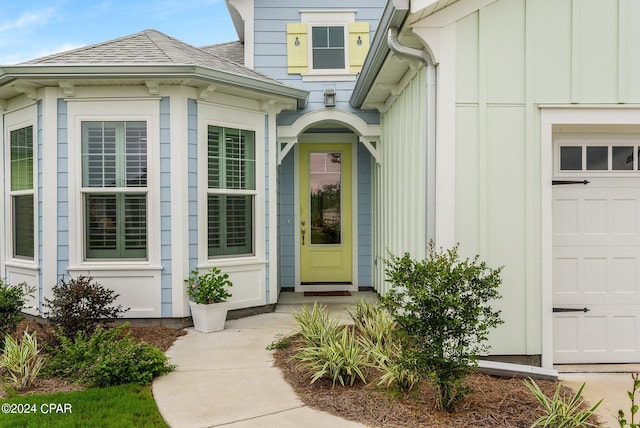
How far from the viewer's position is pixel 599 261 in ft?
14.3

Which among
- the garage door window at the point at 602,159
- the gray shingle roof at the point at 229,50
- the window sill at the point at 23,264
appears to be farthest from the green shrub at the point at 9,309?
the gray shingle roof at the point at 229,50

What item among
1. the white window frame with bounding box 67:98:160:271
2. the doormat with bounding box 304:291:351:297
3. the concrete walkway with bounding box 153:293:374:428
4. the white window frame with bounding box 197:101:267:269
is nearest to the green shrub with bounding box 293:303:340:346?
the concrete walkway with bounding box 153:293:374:428

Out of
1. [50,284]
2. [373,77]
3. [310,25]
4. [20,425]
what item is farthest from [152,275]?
[310,25]

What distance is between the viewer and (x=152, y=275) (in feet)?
18.5

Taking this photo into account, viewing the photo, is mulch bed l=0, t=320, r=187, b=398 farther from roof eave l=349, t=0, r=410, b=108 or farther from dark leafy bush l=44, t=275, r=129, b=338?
roof eave l=349, t=0, r=410, b=108

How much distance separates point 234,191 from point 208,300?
142 cm

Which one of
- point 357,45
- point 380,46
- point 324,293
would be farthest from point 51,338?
point 357,45

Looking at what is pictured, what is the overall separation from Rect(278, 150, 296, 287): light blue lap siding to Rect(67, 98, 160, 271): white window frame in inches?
108

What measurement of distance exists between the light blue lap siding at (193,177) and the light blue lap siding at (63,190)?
1401 mm

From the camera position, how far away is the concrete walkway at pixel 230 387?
317cm

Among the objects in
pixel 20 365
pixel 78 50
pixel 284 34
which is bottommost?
pixel 20 365

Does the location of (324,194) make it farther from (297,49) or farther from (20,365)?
(20,365)

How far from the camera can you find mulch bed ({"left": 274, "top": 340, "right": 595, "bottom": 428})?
123 inches

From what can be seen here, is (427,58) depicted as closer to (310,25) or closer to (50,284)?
(310,25)
